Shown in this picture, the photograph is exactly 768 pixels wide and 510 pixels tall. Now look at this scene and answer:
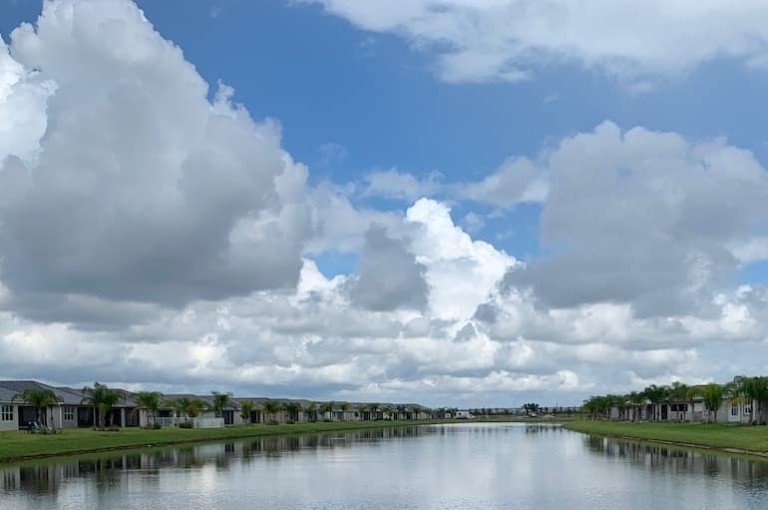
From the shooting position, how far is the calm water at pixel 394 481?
35781 millimetres

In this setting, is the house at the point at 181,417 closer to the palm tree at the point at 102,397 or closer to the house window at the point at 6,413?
the palm tree at the point at 102,397

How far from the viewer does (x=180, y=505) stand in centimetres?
3538

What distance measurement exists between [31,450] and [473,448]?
33.6 metres

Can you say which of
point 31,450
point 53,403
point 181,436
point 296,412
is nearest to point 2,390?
point 53,403

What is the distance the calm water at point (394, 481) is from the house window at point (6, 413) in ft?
82.9

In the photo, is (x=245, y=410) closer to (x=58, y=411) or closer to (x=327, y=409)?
(x=58, y=411)

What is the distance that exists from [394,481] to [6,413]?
5553 cm

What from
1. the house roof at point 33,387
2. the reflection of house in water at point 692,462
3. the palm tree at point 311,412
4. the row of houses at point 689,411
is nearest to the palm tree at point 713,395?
the row of houses at point 689,411

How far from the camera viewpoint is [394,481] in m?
44.9

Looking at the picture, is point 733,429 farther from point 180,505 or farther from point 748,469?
point 180,505

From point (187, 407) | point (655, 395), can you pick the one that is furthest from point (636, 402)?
point (187, 407)

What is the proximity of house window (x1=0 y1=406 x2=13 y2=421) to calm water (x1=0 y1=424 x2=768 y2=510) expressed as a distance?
995 inches

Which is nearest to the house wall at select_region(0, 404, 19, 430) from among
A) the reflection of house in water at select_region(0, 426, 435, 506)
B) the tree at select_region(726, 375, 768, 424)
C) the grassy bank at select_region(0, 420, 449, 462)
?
the grassy bank at select_region(0, 420, 449, 462)

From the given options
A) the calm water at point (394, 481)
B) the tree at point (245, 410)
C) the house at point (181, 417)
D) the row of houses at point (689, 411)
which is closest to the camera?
the calm water at point (394, 481)
